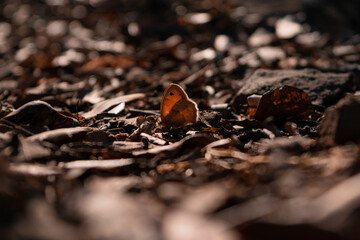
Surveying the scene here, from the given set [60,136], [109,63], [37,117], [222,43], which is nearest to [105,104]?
[37,117]

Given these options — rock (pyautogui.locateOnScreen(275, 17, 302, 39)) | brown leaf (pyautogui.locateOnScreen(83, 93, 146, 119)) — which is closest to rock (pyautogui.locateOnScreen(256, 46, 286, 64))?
rock (pyautogui.locateOnScreen(275, 17, 302, 39))

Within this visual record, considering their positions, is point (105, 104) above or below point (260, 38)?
above

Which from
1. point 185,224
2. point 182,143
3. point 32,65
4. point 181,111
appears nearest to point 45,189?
point 185,224

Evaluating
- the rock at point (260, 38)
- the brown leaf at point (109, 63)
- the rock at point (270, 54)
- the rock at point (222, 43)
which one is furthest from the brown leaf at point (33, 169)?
the rock at point (260, 38)

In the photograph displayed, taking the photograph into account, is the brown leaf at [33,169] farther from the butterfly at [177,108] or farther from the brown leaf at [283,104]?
the brown leaf at [283,104]

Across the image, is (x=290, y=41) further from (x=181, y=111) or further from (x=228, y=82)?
(x=181, y=111)

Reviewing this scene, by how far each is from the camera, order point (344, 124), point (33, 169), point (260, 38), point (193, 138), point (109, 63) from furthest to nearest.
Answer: point (260, 38) → point (109, 63) → point (193, 138) → point (344, 124) → point (33, 169)

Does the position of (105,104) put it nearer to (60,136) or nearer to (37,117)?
(37,117)
